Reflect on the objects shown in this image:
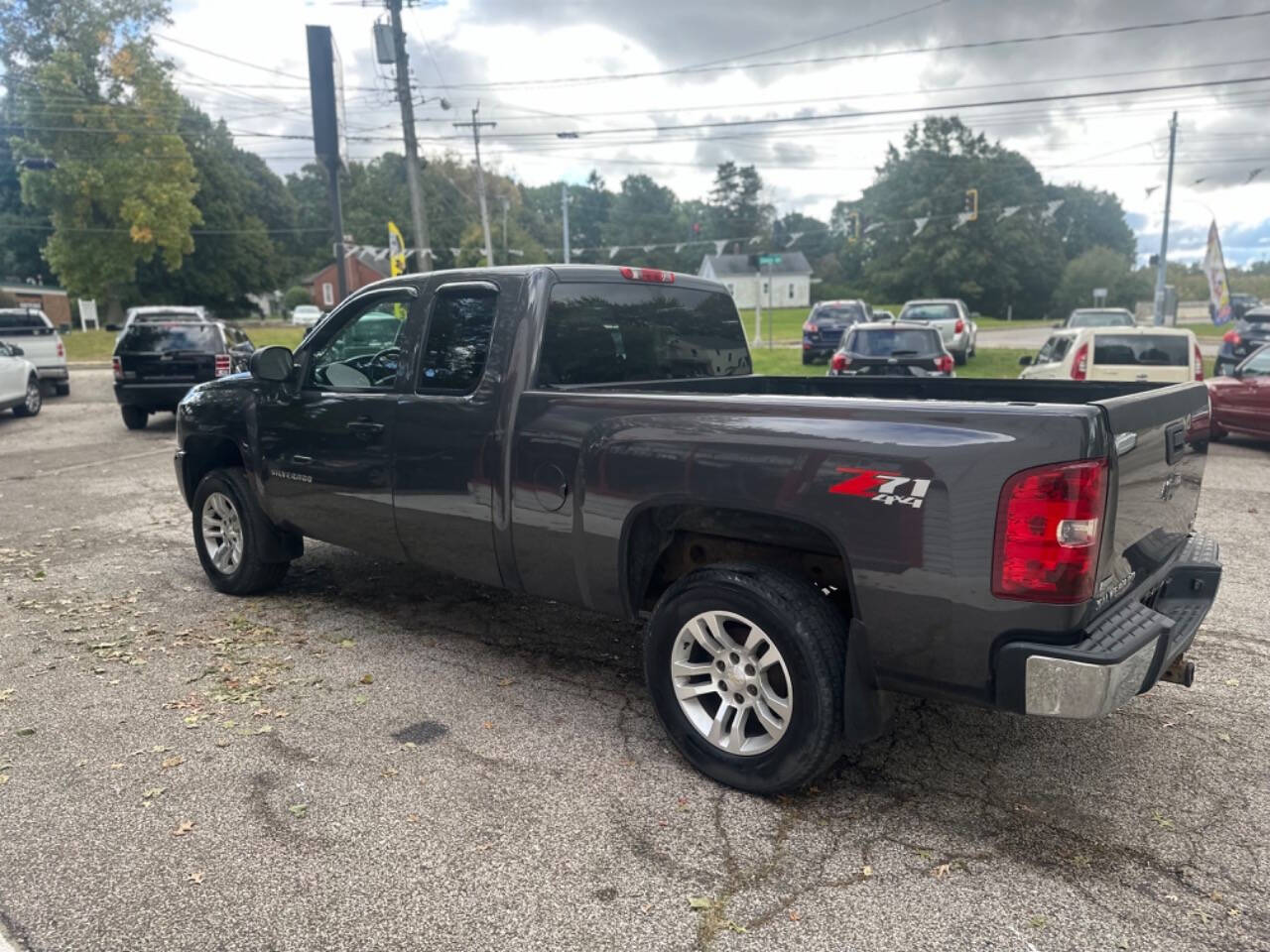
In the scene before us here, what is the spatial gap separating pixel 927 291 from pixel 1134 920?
2965 inches

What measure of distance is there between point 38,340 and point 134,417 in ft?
22.2

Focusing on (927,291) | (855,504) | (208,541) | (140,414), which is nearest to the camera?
(855,504)

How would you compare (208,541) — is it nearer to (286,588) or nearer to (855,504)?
(286,588)

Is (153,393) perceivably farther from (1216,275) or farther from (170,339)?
(1216,275)

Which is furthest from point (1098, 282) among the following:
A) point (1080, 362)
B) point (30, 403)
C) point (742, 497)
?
point (742, 497)

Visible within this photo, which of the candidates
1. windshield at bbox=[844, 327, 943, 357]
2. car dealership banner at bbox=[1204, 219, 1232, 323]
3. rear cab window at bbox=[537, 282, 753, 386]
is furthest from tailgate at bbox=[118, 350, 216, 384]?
car dealership banner at bbox=[1204, 219, 1232, 323]

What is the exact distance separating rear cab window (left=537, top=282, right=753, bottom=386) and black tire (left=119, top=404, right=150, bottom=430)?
12614 mm

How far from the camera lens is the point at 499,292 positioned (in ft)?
13.6

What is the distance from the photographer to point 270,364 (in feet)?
16.3

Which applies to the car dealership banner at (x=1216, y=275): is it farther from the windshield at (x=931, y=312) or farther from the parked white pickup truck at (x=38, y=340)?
the parked white pickup truck at (x=38, y=340)

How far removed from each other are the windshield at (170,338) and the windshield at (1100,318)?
64.4 feet

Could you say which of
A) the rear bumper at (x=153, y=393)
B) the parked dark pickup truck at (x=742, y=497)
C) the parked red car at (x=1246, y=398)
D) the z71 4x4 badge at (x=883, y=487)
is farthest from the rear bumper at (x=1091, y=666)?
the rear bumper at (x=153, y=393)

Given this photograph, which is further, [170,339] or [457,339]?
[170,339]

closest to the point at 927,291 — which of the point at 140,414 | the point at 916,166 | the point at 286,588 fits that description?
the point at 916,166
